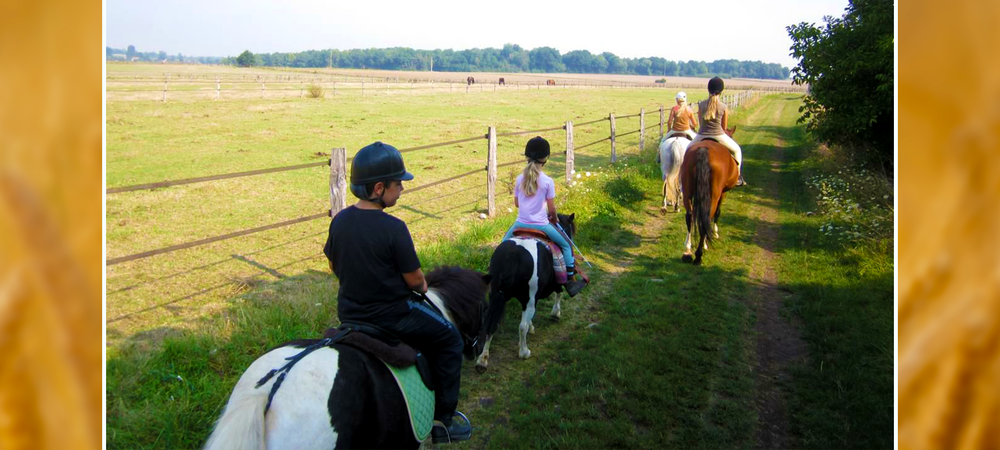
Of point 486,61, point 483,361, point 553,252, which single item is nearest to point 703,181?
point 553,252

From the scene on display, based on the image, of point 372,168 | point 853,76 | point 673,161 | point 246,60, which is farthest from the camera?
point 246,60

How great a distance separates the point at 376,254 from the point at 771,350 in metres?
4.11

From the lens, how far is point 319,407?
2521 millimetres

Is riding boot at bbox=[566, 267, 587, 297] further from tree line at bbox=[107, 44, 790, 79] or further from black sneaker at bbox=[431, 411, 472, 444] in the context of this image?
tree line at bbox=[107, 44, 790, 79]

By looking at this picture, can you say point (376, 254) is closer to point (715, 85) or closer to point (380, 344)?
point (380, 344)

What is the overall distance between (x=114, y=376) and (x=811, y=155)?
666 inches

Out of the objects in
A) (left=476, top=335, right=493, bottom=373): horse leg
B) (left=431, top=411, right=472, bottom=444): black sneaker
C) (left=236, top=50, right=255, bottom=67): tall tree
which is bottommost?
(left=476, top=335, right=493, bottom=373): horse leg

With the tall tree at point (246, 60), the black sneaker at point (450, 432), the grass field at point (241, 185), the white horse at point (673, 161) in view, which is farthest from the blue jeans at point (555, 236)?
the tall tree at point (246, 60)

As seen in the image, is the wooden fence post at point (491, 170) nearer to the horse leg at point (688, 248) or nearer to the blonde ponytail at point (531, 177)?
the horse leg at point (688, 248)

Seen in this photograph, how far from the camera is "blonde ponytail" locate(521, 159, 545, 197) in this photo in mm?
5527

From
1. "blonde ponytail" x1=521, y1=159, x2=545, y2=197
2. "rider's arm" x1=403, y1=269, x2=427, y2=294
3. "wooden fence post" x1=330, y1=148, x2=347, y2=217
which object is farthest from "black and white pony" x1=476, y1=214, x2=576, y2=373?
"wooden fence post" x1=330, y1=148, x2=347, y2=217
